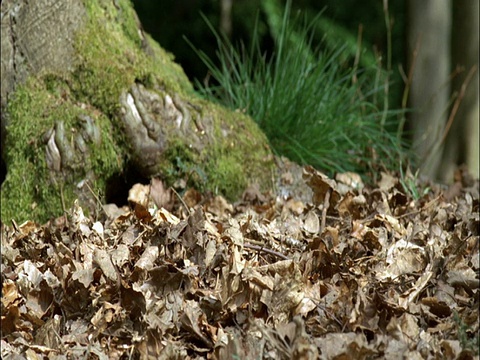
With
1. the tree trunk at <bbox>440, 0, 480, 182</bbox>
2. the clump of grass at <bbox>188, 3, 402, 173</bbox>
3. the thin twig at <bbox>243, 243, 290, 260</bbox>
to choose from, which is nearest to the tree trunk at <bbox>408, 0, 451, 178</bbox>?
the tree trunk at <bbox>440, 0, 480, 182</bbox>

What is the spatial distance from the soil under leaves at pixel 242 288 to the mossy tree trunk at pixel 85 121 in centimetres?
56

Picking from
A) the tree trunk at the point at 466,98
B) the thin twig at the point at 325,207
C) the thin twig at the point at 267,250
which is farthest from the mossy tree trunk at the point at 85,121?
the tree trunk at the point at 466,98

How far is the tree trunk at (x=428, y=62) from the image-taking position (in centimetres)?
577

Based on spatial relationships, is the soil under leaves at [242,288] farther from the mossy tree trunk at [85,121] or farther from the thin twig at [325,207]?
the mossy tree trunk at [85,121]

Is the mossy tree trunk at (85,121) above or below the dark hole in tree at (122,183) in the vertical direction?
above

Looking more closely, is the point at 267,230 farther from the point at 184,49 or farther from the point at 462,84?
the point at 184,49

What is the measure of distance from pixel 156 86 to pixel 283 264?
171 centimetres

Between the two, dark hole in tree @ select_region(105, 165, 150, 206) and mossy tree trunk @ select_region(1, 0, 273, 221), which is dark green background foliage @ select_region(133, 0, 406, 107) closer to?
mossy tree trunk @ select_region(1, 0, 273, 221)

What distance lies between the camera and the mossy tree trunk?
351 cm

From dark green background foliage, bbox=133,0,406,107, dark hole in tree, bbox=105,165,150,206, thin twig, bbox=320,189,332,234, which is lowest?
dark green background foliage, bbox=133,0,406,107

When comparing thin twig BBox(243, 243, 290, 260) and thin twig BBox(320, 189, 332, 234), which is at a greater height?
thin twig BBox(243, 243, 290, 260)

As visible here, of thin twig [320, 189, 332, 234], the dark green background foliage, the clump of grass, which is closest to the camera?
thin twig [320, 189, 332, 234]

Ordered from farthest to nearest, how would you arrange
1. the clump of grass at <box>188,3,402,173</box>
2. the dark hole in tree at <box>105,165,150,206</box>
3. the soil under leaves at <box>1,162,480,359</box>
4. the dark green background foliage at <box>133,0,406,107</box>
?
the dark green background foliage at <box>133,0,406,107</box>
the clump of grass at <box>188,3,402,173</box>
the dark hole in tree at <box>105,165,150,206</box>
the soil under leaves at <box>1,162,480,359</box>

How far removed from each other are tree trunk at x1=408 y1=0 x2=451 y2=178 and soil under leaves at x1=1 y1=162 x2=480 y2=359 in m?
2.90
